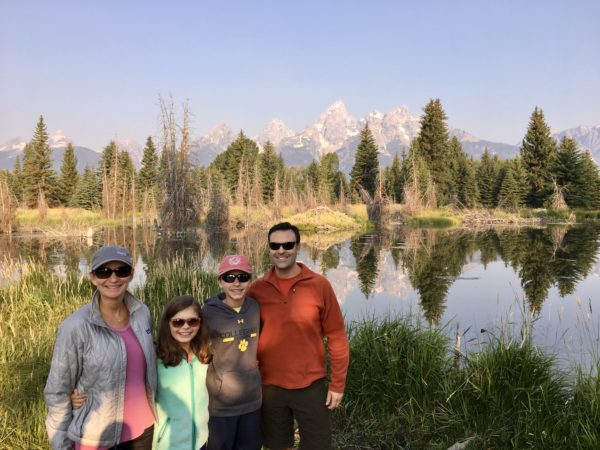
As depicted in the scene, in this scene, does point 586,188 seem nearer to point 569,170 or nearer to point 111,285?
point 569,170

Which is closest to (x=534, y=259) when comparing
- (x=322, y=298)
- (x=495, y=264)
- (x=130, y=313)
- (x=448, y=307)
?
(x=495, y=264)

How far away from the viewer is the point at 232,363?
2.91m

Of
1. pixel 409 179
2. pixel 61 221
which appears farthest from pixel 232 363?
pixel 409 179

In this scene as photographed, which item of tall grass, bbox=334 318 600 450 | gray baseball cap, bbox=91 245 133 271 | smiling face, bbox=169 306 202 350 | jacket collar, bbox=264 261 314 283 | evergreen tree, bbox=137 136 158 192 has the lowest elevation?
tall grass, bbox=334 318 600 450

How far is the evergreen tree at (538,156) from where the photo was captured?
5213cm

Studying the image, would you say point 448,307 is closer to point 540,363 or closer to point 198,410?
point 540,363

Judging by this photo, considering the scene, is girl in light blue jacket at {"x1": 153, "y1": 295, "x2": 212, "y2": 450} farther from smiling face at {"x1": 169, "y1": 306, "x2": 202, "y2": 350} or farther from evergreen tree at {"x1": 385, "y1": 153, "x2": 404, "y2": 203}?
evergreen tree at {"x1": 385, "y1": 153, "x2": 404, "y2": 203}

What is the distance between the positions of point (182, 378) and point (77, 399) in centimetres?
59

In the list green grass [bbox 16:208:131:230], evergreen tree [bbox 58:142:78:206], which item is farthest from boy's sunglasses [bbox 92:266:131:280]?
evergreen tree [bbox 58:142:78:206]

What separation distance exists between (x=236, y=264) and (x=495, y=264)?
16.6 metres

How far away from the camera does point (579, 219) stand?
42.3 m

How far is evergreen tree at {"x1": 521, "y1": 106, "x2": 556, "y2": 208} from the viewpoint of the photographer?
52.1 metres

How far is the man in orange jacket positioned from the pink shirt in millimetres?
870

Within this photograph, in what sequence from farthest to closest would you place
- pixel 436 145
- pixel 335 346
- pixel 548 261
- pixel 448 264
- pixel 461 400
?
pixel 436 145 < pixel 448 264 < pixel 548 261 < pixel 461 400 < pixel 335 346
